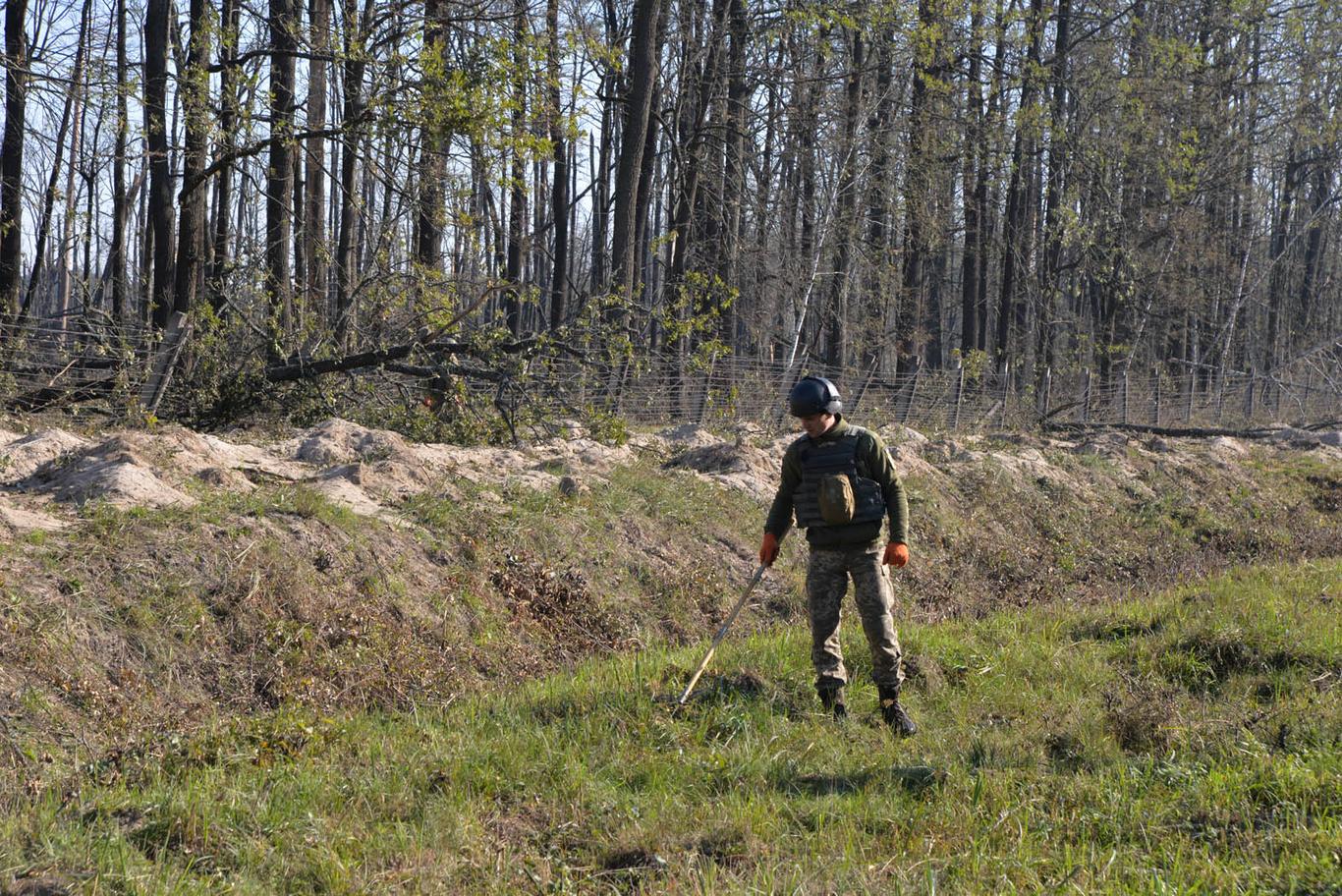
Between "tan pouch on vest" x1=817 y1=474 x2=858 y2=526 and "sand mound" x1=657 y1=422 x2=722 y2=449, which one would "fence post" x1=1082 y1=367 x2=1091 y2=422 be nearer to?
"sand mound" x1=657 y1=422 x2=722 y2=449

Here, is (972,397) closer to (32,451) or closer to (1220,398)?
(1220,398)

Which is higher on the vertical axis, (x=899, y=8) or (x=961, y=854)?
(x=899, y=8)

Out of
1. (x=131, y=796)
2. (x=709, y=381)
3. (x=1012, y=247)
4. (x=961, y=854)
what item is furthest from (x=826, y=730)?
(x=1012, y=247)

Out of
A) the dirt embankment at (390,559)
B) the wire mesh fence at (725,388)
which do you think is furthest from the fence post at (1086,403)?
the dirt embankment at (390,559)

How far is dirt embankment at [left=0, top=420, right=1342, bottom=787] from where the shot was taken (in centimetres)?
605

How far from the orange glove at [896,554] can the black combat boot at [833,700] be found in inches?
30.7

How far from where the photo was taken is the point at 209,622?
258 inches

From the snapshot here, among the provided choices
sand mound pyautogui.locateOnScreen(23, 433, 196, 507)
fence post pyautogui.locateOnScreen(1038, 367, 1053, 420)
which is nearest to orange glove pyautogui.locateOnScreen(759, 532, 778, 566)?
sand mound pyautogui.locateOnScreen(23, 433, 196, 507)

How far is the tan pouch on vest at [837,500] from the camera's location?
613 cm

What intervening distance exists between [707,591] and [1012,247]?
66.1 feet

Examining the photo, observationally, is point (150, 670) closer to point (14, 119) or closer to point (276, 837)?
point (276, 837)

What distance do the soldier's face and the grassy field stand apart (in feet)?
5.05

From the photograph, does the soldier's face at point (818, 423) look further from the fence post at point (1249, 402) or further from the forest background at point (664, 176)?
the fence post at point (1249, 402)

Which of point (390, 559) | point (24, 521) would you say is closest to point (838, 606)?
point (390, 559)
